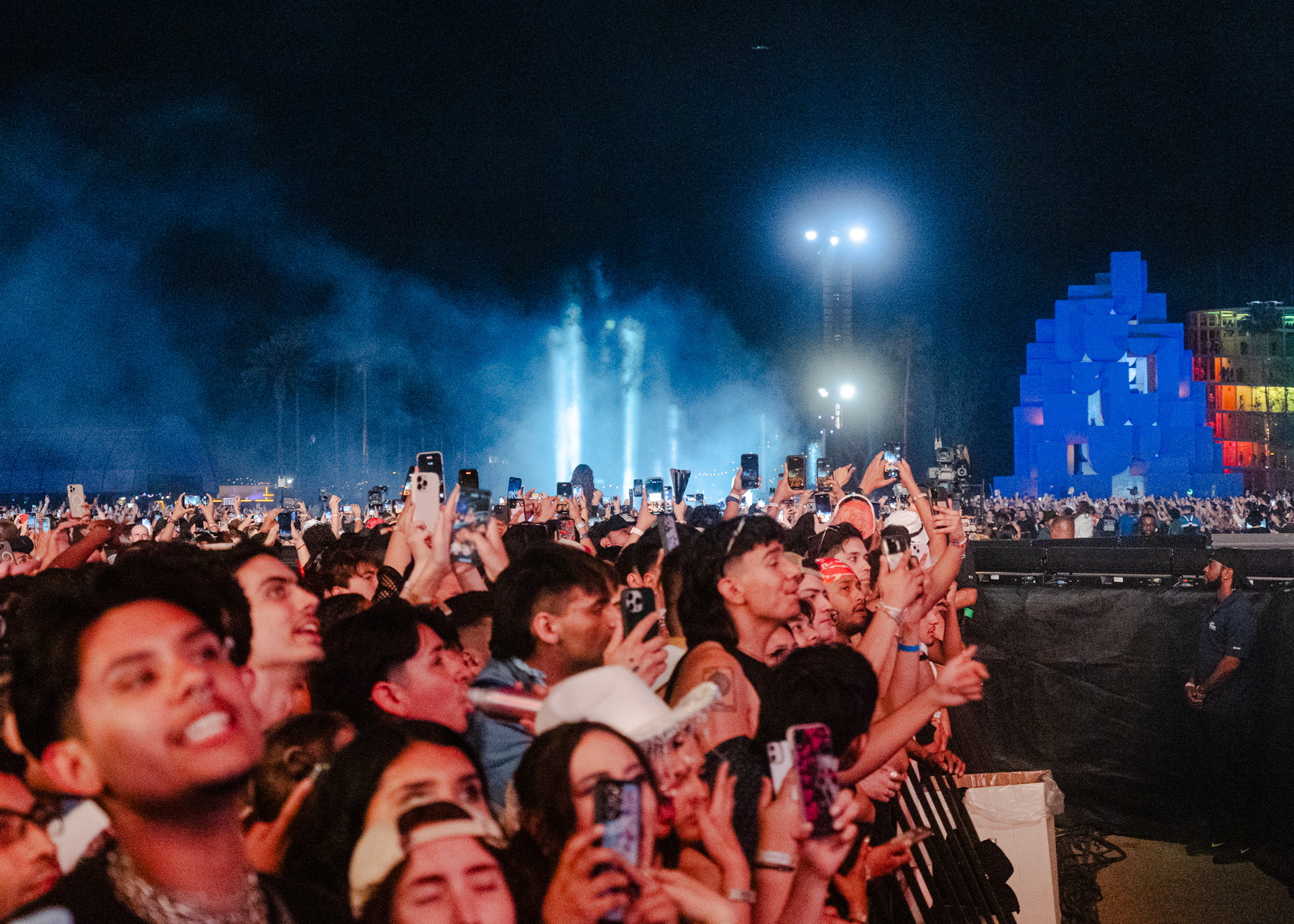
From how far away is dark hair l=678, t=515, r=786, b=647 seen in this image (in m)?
4.12

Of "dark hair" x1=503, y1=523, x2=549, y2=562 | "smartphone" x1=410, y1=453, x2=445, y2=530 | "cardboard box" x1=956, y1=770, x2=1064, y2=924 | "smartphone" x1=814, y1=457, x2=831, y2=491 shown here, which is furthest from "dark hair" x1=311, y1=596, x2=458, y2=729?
"smartphone" x1=814, y1=457, x2=831, y2=491

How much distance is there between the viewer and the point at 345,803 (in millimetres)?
2254

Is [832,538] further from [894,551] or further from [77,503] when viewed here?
[77,503]

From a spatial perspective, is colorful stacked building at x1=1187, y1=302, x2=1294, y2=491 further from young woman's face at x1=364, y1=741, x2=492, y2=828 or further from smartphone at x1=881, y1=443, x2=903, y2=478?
young woman's face at x1=364, y1=741, x2=492, y2=828

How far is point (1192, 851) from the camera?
7.78 metres

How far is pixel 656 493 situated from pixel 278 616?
11859mm

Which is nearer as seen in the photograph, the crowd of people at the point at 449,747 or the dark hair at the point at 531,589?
the crowd of people at the point at 449,747

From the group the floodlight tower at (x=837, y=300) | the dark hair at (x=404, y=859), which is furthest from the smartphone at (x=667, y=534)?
the floodlight tower at (x=837, y=300)

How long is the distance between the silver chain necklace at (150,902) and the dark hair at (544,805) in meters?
0.56

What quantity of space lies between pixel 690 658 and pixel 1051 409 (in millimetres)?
41670

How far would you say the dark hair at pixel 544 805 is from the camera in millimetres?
2259

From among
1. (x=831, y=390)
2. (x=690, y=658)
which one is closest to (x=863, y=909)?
(x=690, y=658)

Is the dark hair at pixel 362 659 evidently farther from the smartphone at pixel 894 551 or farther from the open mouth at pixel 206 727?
the smartphone at pixel 894 551

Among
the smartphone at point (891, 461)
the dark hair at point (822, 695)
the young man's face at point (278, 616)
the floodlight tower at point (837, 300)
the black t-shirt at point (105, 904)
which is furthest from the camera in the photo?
the floodlight tower at point (837, 300)
